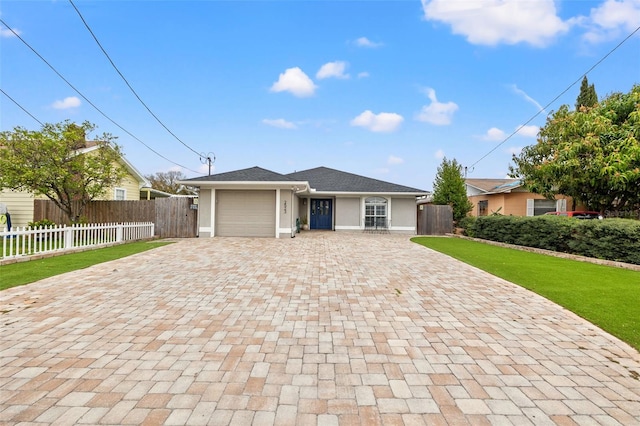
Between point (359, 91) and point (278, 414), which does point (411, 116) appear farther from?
point (278, 414)

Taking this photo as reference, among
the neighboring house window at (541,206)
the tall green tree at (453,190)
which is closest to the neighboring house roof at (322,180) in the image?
the tall green tree at (453,190)

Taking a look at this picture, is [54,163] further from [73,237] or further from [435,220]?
[435,220]

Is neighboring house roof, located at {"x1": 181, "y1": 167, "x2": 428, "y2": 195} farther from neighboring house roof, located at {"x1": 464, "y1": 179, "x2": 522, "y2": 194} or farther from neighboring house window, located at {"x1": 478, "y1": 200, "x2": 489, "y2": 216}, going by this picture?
neighboring house window, located at {"x1": 478, "y1": 200, "x2": 489, "y2": 216}

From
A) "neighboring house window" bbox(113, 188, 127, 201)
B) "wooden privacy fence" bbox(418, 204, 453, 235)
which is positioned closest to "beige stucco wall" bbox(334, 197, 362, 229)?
"wooden privacy fence" bbox(418, 204, 453, 235)

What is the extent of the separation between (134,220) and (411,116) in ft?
52.1

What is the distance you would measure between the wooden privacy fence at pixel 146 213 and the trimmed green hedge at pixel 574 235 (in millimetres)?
13323

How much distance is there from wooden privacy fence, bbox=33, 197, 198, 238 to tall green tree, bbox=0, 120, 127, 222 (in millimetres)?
1433

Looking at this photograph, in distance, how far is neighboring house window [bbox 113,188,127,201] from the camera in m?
16.4

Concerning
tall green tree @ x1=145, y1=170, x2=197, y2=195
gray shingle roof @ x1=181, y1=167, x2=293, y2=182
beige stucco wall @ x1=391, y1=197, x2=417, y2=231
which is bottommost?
beige stucco wall @ x1=391, y1=197, x2=417, y2=231

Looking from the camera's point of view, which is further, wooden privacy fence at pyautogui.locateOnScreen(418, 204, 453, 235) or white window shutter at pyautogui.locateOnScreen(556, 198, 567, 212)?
white window shutter at pyautogui.locateOnScreen(556, 198, 567, 212)

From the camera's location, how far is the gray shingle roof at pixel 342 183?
1763 cm

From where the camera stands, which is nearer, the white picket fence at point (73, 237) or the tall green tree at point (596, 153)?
the white picket fence at point (73, 237)

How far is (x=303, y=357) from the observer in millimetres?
2826

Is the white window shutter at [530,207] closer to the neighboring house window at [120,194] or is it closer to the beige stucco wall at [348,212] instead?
the beige stucco wall at [348,212]
